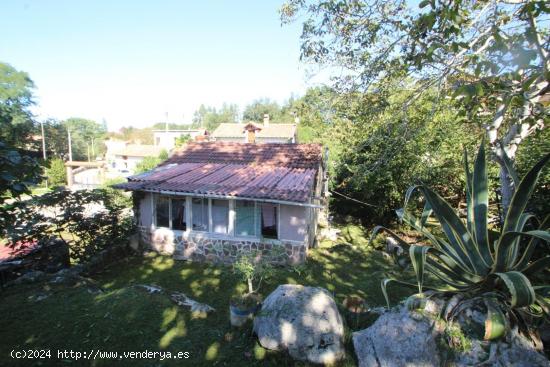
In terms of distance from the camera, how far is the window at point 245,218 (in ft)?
31.7

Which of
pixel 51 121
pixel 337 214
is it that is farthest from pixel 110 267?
pixel 51 121

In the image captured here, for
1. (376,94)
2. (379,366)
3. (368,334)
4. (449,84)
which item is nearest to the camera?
(379,366)

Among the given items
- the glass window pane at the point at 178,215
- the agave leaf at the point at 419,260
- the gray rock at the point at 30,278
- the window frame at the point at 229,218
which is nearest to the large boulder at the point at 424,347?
the agave leaf at the point at 419,260

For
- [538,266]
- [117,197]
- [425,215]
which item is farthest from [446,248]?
[117,197]

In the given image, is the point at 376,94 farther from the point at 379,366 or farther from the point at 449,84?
the point at 379,366

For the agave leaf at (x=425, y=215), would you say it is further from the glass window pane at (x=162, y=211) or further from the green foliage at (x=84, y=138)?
the green foliage at (x=84, y=138)

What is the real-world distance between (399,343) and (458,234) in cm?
160

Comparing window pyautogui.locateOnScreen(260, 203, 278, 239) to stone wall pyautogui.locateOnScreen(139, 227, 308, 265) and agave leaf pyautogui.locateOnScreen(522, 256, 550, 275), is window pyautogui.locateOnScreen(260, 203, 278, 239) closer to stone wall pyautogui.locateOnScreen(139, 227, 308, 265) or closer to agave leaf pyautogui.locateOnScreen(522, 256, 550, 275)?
stone wall pyautogui.locateOnScreen(139, 227, 308, 265)

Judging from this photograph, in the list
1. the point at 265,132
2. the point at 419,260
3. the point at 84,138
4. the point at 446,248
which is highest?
the point at 84,138

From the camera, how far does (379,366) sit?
3846 mm

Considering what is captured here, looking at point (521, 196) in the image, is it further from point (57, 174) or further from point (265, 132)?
point (57, 174)

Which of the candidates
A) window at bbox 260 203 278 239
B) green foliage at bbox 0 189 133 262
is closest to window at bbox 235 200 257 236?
window at bbox 260 203 278 239

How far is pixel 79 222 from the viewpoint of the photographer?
901 cm

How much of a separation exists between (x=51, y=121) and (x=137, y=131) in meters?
48.4
